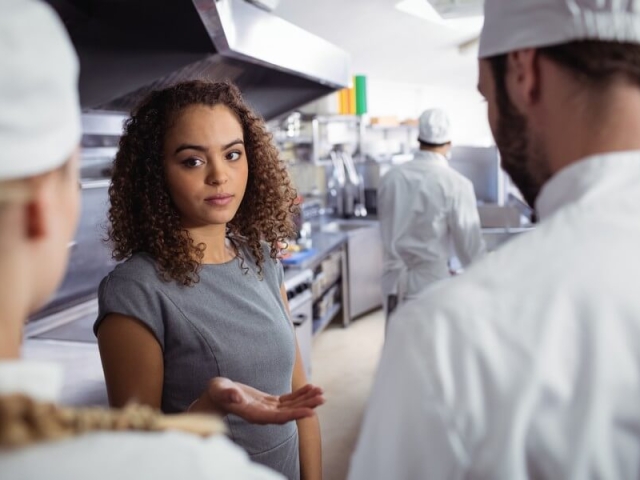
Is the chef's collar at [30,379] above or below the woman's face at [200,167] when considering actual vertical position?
below

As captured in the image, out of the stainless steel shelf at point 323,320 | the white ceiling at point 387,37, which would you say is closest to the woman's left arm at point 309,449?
the stainless steel shelf at point 323,320

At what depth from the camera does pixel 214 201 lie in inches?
50.9

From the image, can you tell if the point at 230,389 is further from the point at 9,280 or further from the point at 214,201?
the point at 9,280

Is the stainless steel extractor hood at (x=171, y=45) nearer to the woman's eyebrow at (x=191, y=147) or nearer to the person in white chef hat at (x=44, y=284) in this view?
the woman's eyebrow at (x=191, y=147)

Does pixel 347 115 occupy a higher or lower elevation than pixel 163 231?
higher

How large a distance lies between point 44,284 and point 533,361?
513 mm

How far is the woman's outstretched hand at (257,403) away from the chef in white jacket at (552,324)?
26 centimetres

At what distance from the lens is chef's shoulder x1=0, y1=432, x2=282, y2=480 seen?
435mm

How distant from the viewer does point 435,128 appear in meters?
3.68

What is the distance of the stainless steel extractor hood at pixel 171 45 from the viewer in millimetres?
1757

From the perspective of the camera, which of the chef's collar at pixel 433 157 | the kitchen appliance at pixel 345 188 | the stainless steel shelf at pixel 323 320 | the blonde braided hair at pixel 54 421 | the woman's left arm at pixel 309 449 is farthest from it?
the kitchen appliance at pixel 345 188

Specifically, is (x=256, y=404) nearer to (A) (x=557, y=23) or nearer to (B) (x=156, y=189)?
(B) (x=156, y=189)

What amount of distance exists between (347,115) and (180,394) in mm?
4976

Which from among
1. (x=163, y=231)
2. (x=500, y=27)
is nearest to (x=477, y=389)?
(x=500, y=27)
